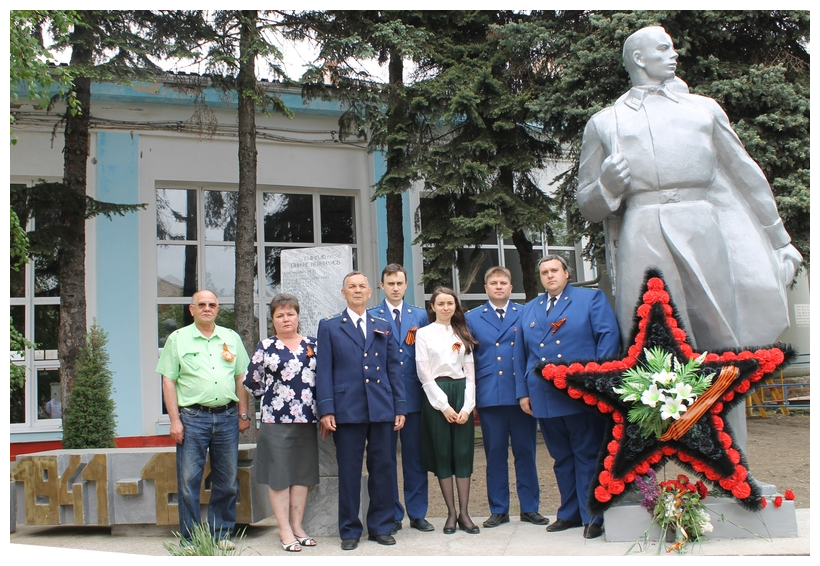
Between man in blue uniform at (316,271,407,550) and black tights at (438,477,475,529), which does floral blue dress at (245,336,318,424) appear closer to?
man in blue uniform at (316,271,407,550)

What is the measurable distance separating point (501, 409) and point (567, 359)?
66 cm

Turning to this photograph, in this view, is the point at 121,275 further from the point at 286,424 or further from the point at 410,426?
the point at 410,426

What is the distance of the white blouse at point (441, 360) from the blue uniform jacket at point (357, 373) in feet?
0.61

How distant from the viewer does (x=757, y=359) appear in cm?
460

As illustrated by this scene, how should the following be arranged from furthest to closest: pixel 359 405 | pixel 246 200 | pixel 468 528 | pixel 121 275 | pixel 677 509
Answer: pixel 121 275 < pixel 246 200 < pixel 468 528 < pixel 359 405 < pixel 677 509

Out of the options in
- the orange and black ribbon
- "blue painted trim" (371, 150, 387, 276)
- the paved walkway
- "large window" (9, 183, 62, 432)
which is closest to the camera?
the paved walkway

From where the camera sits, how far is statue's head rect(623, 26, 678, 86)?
5117mm

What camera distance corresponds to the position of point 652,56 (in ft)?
16.8

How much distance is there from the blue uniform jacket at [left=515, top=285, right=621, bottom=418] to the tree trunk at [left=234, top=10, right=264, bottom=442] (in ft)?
19.2

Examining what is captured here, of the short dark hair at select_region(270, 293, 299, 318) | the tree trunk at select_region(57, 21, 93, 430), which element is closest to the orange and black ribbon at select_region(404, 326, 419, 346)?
the short dark hair at select_region(270, 293, 299, 318)

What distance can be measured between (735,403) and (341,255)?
13.2 feet

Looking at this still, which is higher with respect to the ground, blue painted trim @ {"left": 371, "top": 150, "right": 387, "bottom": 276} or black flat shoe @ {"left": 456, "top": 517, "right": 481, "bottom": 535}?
blue painted trim @ {"left": 371, "top": 150, "right": 387, "bottom": 276}

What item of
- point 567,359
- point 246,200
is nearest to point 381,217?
point 246,200
